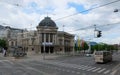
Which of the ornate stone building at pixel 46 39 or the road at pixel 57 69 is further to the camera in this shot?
the ornate stone building at pixel 46 39

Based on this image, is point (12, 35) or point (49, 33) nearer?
point (49, 33)

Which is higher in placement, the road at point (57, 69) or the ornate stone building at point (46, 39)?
the ornate stone building at point (46, 39)

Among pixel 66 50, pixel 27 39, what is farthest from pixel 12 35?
pixel 66 50

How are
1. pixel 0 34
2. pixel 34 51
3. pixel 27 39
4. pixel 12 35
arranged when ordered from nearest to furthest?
pixel 34 51
pixel 27 39
pixel 12 35
pixel 0 34

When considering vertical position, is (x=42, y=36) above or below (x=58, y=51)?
above

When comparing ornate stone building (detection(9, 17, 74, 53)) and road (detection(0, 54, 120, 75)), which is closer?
road (detection(0, 54, 120, 75))

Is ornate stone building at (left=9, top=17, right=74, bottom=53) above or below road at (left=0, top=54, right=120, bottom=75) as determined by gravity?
above

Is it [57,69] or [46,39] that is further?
[46,39]

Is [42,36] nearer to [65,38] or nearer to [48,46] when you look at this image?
[48,46]

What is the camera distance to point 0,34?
177125 millimetres

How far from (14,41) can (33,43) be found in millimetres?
31759

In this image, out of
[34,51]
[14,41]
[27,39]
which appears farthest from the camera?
[14,41]

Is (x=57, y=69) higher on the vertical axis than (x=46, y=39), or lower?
lower

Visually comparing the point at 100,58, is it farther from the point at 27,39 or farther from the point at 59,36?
the point at 27,39
